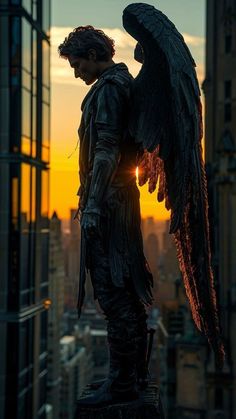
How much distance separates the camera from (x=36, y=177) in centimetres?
2191

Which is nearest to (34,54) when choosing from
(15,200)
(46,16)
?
(46,16)

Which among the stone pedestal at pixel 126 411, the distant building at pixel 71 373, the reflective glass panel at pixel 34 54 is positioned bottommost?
the distant building at pixel 71 373

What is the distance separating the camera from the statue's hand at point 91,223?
5.63 m

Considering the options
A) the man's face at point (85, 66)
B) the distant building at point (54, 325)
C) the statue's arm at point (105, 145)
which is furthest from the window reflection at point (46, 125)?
the distant building at point (54, 325)

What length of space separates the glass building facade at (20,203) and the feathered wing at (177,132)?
47.9 feet

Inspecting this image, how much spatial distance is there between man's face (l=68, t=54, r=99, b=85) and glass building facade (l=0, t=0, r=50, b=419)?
558 inches

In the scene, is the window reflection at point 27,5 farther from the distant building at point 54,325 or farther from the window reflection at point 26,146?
the distant building at point 54,325

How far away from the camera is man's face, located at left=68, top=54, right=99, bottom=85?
612cm

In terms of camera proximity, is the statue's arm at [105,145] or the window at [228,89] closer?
the statue's arm at [105,145]

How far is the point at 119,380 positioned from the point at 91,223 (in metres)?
1.26

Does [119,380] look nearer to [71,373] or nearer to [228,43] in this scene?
[228,43]

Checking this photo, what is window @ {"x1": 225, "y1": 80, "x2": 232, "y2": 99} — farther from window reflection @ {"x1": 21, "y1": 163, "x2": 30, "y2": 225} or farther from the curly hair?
the curly hair

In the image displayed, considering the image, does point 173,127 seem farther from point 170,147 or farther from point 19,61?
point 19,61

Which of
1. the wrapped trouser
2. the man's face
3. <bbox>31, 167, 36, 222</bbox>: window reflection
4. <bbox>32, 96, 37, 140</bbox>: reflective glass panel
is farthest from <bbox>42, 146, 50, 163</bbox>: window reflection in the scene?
the wrapped trouser
